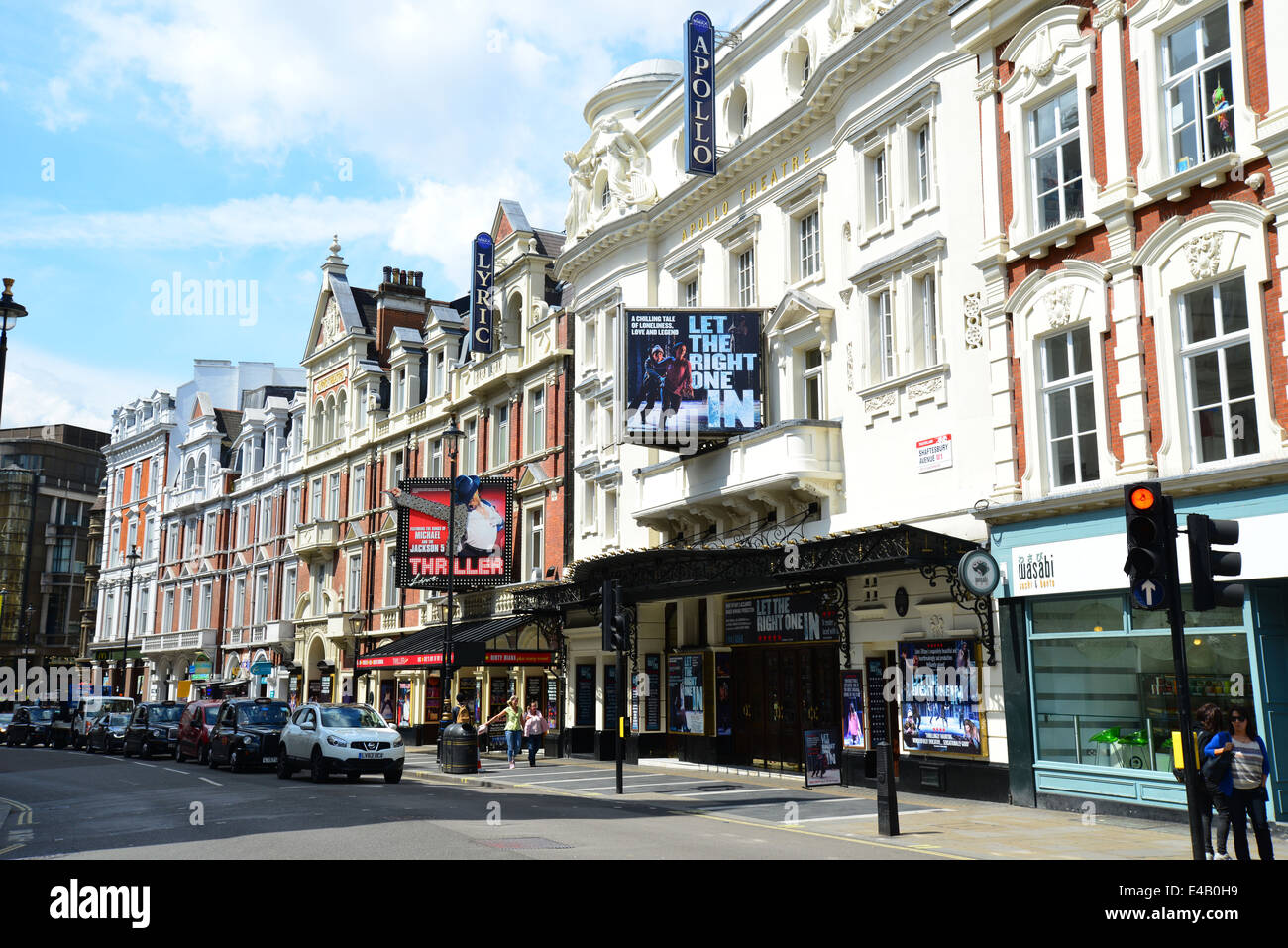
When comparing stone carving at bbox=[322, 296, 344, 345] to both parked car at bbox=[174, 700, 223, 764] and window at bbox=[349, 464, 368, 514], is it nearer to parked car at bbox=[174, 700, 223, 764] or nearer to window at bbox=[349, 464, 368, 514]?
window at bbox=[349, 464, 368, 514]

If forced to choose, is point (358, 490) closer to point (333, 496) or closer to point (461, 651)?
point (333, 496)

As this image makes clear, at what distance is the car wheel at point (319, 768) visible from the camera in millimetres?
23625

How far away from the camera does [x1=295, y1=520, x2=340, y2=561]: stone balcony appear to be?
50.2 meters

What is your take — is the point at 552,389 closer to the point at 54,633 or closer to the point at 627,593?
the point at 627,593

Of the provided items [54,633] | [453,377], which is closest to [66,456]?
[54,633]

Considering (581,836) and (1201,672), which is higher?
(1201,672)

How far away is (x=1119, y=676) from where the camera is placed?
1739cm

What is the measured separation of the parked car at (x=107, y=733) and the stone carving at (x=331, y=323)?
64.3ft

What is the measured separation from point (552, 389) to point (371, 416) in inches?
582

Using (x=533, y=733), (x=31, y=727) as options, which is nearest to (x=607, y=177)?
(x=533, y=733)

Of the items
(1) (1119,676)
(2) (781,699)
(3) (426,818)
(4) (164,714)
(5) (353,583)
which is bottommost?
(3) (426,818)

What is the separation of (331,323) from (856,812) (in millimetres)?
41717

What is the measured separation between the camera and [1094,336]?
17781mm

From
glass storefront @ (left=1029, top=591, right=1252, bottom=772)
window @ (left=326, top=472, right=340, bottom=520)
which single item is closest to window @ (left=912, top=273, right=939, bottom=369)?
glass storefront @ (left=1029, top=591, right=1252, bottom=772)
